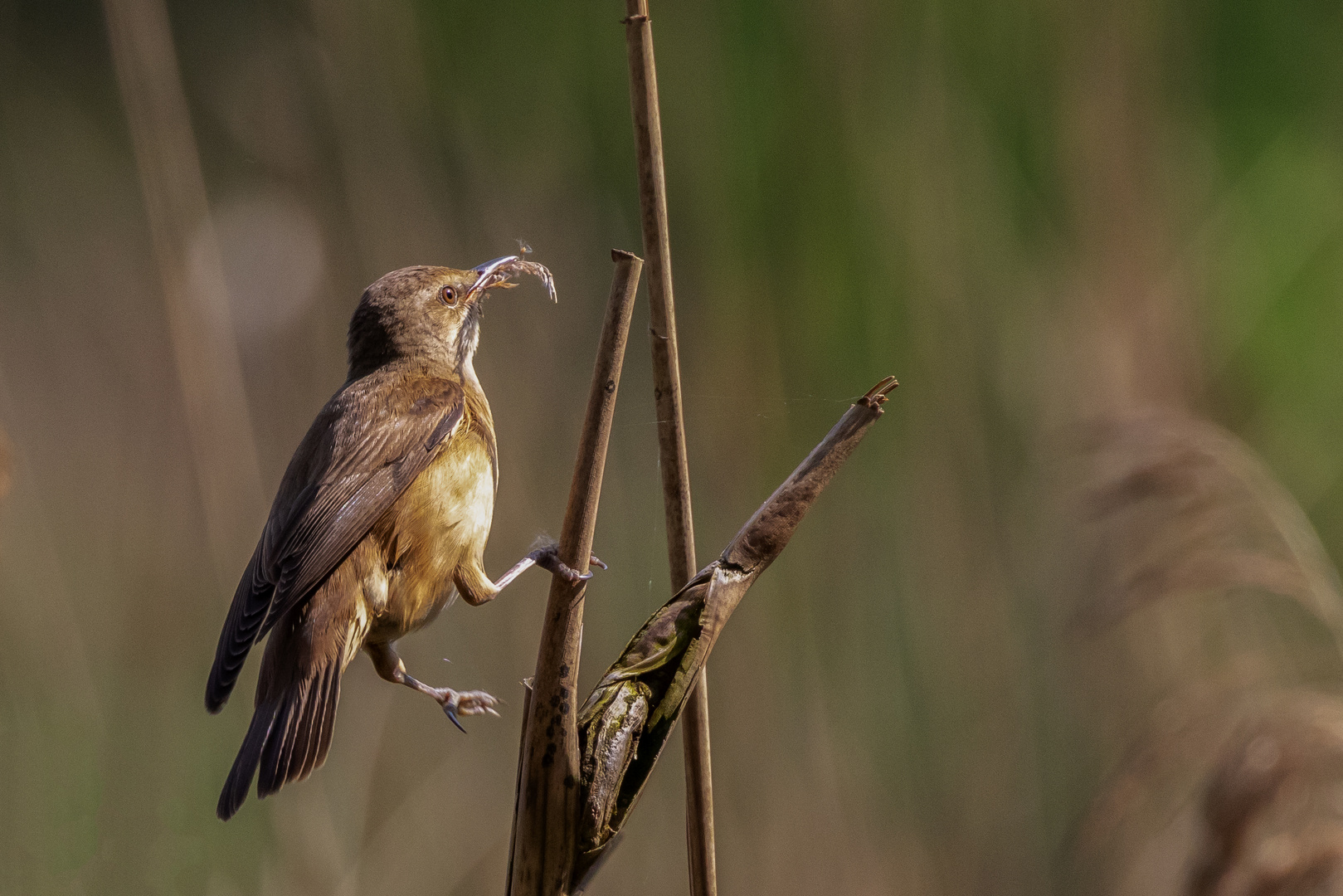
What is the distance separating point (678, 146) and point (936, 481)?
1.09 meters

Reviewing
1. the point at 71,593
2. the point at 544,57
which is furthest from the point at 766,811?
the point at 544,57

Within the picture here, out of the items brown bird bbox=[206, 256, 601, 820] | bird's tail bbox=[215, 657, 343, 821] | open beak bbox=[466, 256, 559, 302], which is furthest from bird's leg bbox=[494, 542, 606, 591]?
open beak bbox=[466, 256, 559, 302]

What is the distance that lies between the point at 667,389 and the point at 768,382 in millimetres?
1289

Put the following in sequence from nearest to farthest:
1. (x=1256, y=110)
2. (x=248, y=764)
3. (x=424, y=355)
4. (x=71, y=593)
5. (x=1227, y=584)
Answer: (x=248, y=764) → (x=1227, y=584) → (x=424, y=355) → (x=71, y=593) → (x=1256, y=110)

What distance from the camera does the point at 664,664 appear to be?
1.40m

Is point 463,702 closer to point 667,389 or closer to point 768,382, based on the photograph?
point 667,389

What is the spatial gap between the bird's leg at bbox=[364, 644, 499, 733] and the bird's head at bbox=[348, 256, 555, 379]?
677mm

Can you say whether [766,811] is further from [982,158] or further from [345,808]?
[982,158]

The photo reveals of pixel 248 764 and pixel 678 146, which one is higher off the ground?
pixel 678 146

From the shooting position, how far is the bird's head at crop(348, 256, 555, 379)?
97.7 inches

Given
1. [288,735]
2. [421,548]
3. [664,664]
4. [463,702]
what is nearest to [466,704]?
[463,702]

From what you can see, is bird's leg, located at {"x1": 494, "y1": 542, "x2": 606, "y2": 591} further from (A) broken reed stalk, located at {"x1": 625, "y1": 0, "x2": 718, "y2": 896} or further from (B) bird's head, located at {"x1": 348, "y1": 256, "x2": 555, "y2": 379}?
(B) bird's head, located at {"x1": 348, "y1": 256, "x2": 555, "y2": 379}

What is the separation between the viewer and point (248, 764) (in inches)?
66.2

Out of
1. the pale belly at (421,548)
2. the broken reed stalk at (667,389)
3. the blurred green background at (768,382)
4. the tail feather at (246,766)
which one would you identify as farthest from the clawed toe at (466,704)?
the blurred green background at (768,382)
